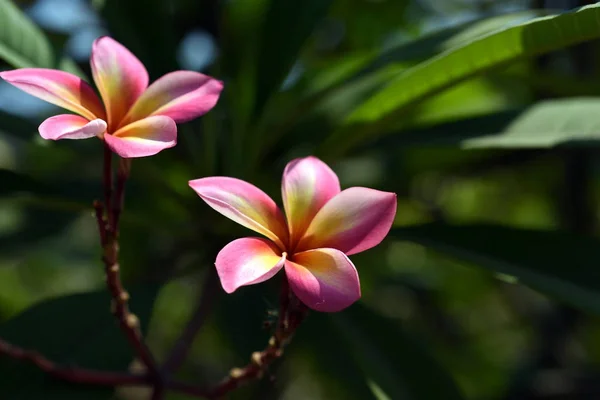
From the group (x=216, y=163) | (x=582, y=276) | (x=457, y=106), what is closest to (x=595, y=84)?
(x=457, y=106)

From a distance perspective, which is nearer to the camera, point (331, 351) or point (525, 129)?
point (525, 129)

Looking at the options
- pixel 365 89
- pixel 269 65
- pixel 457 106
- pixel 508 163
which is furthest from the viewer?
pixel 508 163

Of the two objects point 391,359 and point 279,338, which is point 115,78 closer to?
point 279,338

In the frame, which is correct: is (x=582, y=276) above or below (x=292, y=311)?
below

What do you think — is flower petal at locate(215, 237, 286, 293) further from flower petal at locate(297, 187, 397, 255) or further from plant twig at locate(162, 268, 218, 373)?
plant twig at locate(162, 268, 218, 373)

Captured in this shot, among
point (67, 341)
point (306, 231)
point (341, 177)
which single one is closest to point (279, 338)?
point (306, 231)

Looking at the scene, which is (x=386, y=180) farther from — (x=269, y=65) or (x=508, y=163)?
(x=269, y=65)
